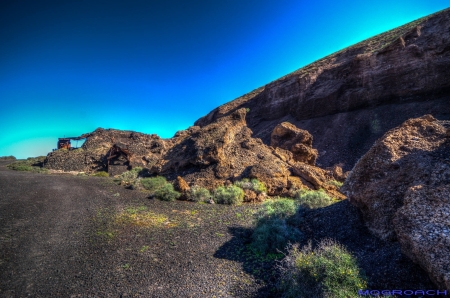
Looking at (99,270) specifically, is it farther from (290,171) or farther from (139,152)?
(139,152)

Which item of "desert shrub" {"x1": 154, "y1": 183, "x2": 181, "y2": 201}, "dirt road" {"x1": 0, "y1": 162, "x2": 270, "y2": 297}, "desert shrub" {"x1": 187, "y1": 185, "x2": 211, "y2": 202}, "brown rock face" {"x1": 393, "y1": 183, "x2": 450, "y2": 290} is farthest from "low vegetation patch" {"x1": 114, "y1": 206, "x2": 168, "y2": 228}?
"brown rock face" {"x1": 393, "y1": 183, "x2": 450, "y2": 290}

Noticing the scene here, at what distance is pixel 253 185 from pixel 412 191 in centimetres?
712

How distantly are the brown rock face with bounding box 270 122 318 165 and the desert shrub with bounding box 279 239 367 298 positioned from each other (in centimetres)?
1249

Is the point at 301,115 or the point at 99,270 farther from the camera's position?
the point at 301,115

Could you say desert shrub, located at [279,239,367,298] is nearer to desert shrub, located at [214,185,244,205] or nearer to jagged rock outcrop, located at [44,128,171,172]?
desert shrub, located at [214,185,244,205]

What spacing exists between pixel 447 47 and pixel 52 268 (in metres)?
30.9

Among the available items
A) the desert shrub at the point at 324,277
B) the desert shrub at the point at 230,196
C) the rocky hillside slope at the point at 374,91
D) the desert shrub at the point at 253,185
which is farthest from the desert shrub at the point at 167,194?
the rocky hillside slope at the point at 374,91

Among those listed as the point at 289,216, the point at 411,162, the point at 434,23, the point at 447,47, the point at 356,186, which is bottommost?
the point at 289,216

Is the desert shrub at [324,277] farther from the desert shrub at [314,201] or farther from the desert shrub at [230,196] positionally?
the desert shrub at [230,196]

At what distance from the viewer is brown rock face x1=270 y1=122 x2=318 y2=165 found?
15.5 metres

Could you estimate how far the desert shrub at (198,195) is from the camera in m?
9.59

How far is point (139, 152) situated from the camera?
2602 cm

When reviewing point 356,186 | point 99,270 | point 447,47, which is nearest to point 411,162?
point 356,186

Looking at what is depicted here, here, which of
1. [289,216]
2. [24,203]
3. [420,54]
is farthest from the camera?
[420,54]
